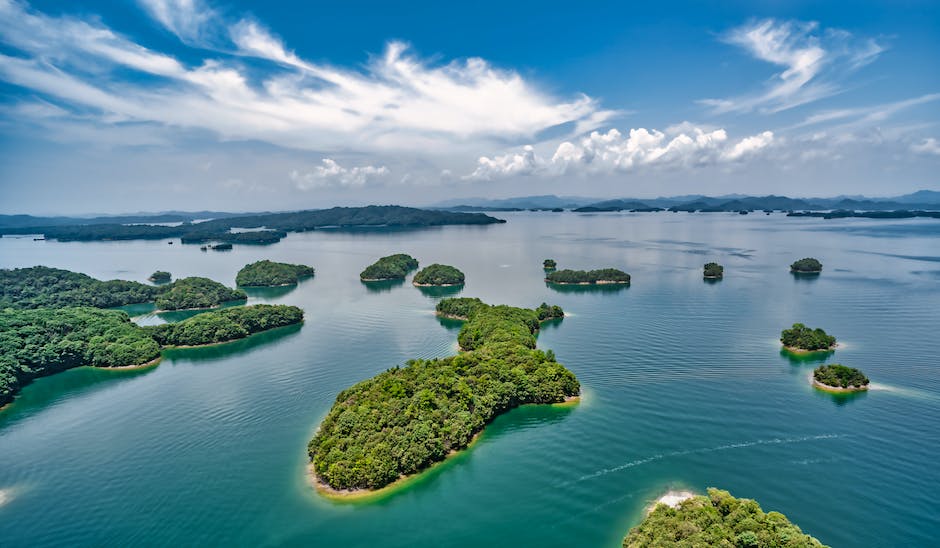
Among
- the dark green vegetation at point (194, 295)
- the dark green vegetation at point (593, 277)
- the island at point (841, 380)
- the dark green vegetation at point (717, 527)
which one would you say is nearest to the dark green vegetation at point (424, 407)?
the dark green vegetation at point (717, 527)

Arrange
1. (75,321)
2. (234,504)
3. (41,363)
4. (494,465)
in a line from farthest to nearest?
1. (75,321)
2. (41,363)
3. (494,465)
4. (234,504)

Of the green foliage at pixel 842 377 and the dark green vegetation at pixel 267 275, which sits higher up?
the dark green vegetation at pixel 267 275

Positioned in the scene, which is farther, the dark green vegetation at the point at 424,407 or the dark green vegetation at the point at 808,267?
the dark green vegetation at the point at 808,267

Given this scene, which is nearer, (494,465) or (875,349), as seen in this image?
(494,465)

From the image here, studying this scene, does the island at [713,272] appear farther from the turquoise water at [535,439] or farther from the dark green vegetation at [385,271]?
the dark green vegetation at [385,271]

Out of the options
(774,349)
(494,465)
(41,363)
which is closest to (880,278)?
(774,349)

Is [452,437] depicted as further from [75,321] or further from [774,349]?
[75,321]
